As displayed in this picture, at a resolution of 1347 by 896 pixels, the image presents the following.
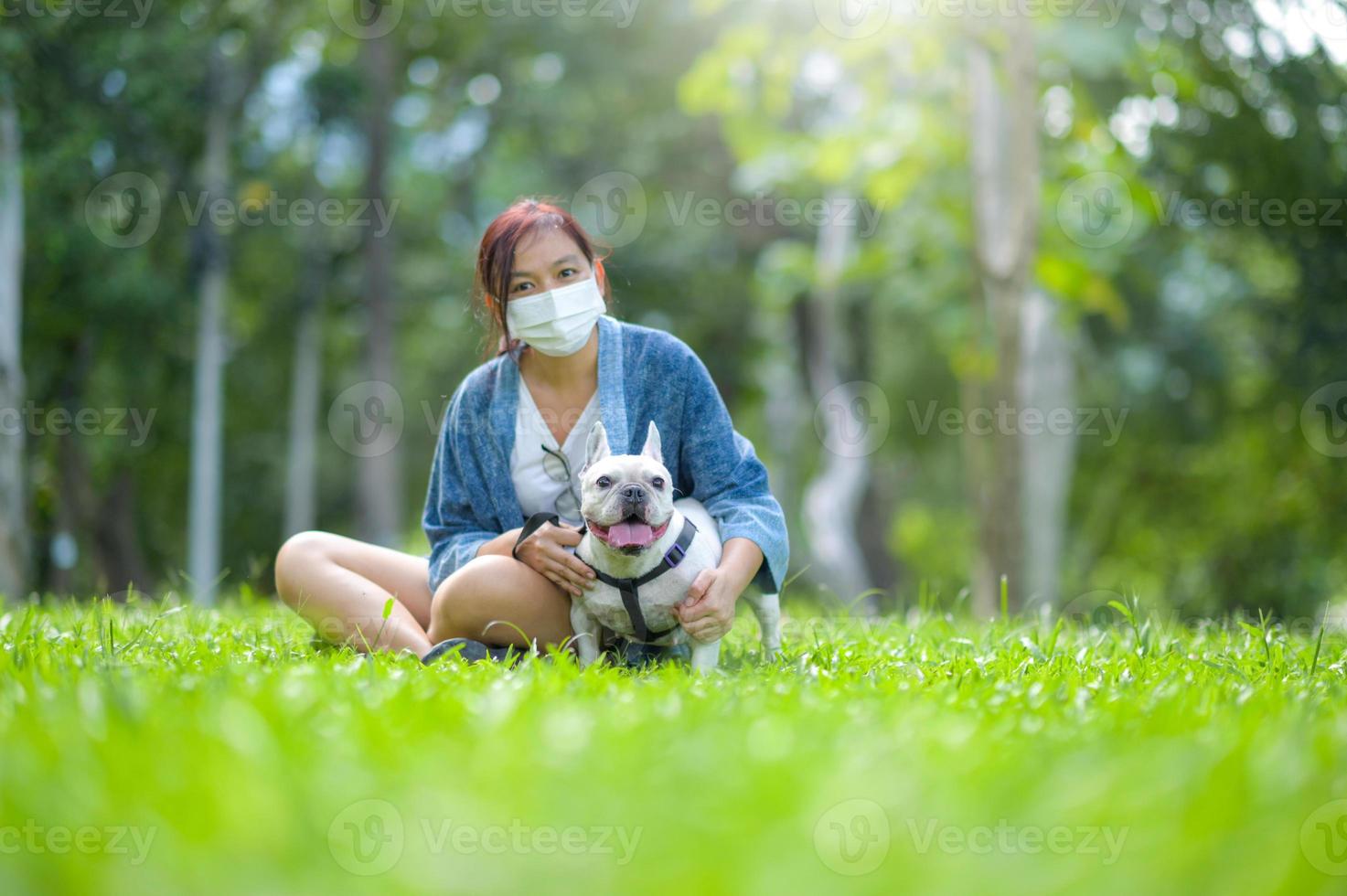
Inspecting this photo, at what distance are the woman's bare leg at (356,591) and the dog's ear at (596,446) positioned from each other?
2.73 ft

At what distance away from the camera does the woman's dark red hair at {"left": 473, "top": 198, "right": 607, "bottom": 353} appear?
403cm

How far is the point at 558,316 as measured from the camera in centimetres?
398

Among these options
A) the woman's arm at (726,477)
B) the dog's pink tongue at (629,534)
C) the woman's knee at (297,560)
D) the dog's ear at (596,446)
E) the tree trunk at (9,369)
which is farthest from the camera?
the tree trunk at (9,369)

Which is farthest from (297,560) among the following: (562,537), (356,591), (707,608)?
(707,608)

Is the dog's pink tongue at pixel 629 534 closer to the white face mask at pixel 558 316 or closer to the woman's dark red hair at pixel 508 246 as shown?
the white face mask at pixel 558 316

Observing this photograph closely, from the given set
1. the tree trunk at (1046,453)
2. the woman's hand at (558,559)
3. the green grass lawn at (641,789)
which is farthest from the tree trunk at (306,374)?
the green grass lawn at (641,789)

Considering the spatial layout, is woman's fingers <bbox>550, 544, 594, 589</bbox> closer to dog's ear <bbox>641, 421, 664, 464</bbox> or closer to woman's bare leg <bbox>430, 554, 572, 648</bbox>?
woman's bare leg <bbox>430, 554, 572, 648</bbox>

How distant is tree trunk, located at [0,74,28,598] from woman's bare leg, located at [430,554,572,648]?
20.0ft

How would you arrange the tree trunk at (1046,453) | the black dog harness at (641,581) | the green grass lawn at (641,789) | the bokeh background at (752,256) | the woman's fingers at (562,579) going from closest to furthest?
the green grass lawn at (641,789) → the black dog harness at (641,581) → the woman's fingers at (562,579) → the bokeh background at (752,256) → the tree trunk at (1046,453)

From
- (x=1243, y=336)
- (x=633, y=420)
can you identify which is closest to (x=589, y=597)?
(x=633, y=420)

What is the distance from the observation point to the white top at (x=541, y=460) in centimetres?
409

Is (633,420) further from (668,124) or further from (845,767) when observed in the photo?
(668,124)

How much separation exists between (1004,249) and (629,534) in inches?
260

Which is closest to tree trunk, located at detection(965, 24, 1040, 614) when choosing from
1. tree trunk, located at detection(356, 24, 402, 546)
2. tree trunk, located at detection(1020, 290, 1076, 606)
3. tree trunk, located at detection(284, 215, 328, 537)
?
tree trunk, located at detection(1020, 290, 1076, 606)
